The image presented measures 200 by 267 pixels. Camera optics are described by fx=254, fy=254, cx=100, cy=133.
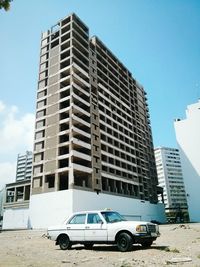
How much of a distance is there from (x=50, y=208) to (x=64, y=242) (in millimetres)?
31283

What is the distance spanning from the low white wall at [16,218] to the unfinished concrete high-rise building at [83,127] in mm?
6772

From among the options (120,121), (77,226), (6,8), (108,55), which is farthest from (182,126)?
(6,8)

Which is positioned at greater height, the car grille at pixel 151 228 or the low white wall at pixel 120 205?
the low white wall at pixel 120 205

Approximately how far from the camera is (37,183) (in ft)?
149

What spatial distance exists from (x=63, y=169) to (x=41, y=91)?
19.4 meters

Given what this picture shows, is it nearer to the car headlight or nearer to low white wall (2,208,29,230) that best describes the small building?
low white wall (2,208,29,230)

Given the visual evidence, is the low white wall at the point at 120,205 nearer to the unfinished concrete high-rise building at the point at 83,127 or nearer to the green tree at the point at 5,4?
the unfinished concrete high-rise building at the point at 83,127

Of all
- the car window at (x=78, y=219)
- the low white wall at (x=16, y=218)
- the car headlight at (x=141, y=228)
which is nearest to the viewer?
the car headlight at (x=141, y=228)

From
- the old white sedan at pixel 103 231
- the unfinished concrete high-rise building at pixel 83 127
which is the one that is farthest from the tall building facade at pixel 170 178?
the old white sedan at pixel 103 231

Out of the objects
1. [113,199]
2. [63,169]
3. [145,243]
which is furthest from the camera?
[113,199]

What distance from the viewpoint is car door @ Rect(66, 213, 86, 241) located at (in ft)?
37.0

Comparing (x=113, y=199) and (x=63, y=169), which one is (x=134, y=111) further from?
(x=63, y=169)

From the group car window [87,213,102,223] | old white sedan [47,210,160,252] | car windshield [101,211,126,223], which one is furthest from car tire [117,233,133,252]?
car window [87,213,102,223]

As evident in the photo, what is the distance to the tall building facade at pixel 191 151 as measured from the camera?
54.9 m
